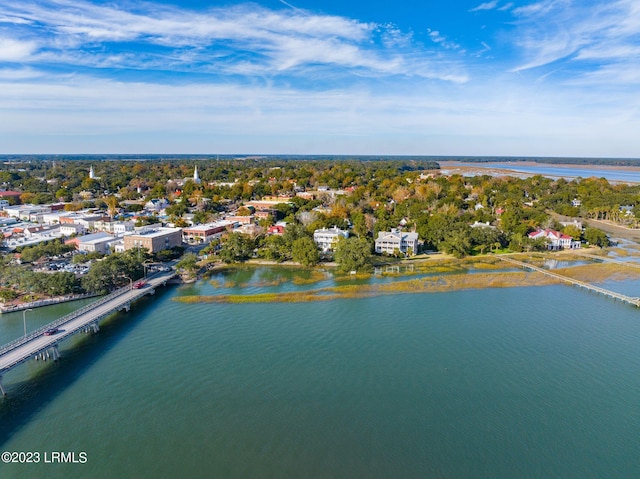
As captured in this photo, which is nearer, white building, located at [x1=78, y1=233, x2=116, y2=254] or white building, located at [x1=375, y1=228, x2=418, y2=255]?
white building, located at [x1=78, y1=233, x2=116, y2=254]

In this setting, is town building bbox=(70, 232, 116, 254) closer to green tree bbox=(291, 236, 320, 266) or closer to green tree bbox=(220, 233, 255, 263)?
green tree bbox=(220, 233, 255, 263)

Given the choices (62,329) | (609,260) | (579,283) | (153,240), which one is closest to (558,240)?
(609,260)

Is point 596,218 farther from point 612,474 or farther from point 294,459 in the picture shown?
point 294,459

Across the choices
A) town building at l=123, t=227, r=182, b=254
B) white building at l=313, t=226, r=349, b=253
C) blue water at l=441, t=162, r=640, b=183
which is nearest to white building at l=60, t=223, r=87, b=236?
town building at l=123, t=227, r=182, b=254

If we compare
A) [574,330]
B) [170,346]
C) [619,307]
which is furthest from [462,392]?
[619,307]

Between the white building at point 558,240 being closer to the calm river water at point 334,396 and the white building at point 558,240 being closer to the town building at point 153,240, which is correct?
the calm river water at point 334,396

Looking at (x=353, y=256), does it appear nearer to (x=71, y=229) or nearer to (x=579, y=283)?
(x=579, y=283)
